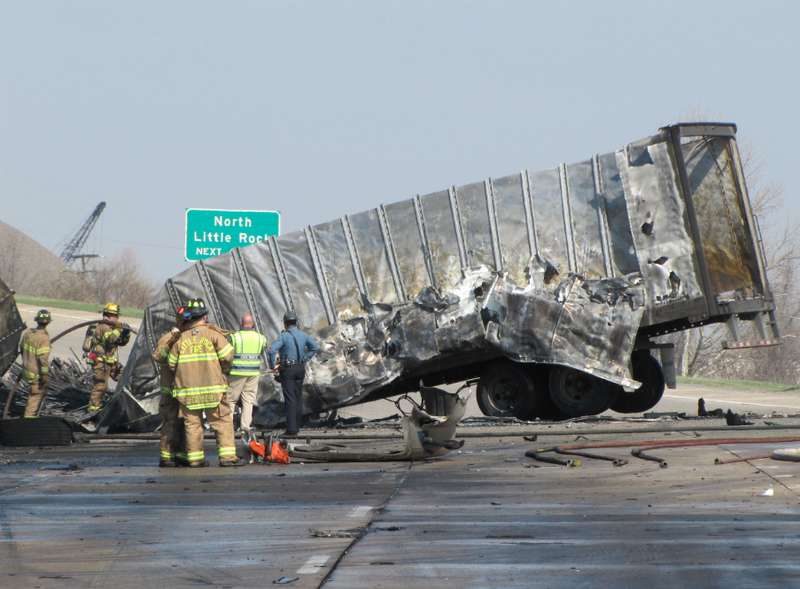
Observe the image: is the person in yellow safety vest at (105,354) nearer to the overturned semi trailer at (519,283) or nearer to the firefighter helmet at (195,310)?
the overturned semi trailer at (519,283)

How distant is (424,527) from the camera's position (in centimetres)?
527

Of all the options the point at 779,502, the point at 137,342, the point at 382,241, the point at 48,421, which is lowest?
the point at 779,502

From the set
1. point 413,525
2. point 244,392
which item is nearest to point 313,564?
point 413,525

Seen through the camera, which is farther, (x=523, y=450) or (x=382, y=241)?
(x=382, y=241)

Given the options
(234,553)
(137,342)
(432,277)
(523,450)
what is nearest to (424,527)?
(234,553)

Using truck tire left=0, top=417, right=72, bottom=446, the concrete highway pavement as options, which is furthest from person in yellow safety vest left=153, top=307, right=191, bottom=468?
truck tire left=0, top=417, right=72, bottom=446

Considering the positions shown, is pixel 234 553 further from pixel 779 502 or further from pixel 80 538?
pixel 779 502

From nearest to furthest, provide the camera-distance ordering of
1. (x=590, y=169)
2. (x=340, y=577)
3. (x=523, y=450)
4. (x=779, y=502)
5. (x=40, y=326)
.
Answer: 1. (x=340, y=577)
2. (x=779, y=502)
3. (x=523, y=450)
4. (x=590, y=169)
5. (x=40, y=326)

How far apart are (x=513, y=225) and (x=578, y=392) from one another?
2.41 m

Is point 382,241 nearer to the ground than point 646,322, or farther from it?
farther from it

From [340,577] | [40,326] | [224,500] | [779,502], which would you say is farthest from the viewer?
[40,326]

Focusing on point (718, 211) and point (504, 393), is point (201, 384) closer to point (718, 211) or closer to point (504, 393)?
point (504, 393)

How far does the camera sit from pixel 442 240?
12.1 meters

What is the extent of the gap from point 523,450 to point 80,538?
5.09m
